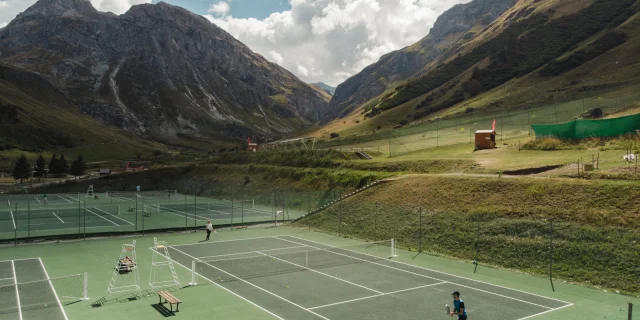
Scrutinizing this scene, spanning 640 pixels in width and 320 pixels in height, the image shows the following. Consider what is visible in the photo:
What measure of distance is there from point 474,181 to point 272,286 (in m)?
18.1

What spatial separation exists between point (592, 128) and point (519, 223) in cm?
1942

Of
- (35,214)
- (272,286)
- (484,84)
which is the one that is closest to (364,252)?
(272,286)

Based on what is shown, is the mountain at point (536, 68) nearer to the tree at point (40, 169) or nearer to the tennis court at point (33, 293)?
the tree at point (40, 169)

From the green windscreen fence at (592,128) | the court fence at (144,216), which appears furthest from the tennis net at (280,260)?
the green windscreen fence at (592,128)

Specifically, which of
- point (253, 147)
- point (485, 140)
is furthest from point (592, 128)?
point (253, 147)

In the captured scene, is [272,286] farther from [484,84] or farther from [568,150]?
[484,84]

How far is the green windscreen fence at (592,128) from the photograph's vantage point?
37.1 metres

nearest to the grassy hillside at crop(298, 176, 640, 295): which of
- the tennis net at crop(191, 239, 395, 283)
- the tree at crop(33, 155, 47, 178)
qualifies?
the tennis net at crop(191, 239, 395, 283)

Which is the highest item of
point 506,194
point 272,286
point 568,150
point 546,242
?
point 568,150

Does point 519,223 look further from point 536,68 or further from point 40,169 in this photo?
point 536,68

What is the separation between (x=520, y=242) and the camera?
24.8 metres

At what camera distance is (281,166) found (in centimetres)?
6291

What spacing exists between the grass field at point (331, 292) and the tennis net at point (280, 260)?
10 centimetres

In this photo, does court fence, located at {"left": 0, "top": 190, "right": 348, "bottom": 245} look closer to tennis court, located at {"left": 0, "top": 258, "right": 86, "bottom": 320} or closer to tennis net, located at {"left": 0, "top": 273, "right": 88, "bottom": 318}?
tennis court, located at {"left": 0, "top": 258, "right": 86, "bottom": 320}
